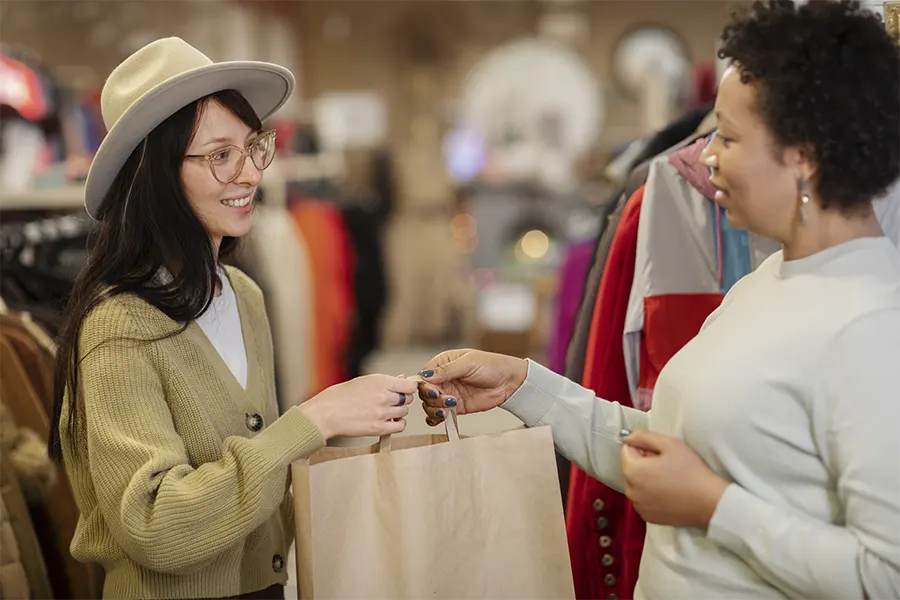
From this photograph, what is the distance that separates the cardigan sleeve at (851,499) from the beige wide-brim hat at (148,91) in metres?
0.96

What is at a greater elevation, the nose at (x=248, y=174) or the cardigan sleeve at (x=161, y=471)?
the nose at (x=248, y=174)

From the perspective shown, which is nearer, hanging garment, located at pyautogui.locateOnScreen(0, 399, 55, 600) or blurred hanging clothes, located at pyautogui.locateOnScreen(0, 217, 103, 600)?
hanging garment, located at pyautogui.locateOnScreen(0, 399, 55, 600)

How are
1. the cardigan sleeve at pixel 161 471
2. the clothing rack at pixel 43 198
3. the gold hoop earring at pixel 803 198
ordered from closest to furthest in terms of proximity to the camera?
the gold hoop earring at pixel 803 198 < the cardigan sleeve at pixel 161 471 < the clothing rack at pixel 43 198

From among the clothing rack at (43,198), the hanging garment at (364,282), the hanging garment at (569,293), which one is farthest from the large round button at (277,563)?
the hanging garment at (364,282)

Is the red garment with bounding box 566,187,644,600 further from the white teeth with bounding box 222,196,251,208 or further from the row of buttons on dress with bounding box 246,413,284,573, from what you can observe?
the white teeth with bounding box 222,196,251,208

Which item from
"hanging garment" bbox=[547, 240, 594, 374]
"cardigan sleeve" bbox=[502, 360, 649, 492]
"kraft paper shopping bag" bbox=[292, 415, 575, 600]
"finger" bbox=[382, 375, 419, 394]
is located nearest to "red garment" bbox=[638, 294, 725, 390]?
"cardigan sleeve" bbox=[502, 360, 649, 492]

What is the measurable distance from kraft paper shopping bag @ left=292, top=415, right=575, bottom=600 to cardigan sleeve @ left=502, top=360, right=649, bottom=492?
0.18ft

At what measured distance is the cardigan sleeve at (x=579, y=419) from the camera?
1509mm

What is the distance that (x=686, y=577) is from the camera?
128 cm

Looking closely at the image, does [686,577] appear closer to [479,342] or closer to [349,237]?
[349,237]

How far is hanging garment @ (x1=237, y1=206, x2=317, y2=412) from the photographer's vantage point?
4191 millimetres

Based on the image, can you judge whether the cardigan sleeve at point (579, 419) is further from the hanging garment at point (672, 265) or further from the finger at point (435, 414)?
the hanging garment at point (672, 265)

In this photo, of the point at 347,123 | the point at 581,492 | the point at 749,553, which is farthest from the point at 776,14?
the point at 347,123

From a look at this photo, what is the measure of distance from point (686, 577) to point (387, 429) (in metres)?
0.45
